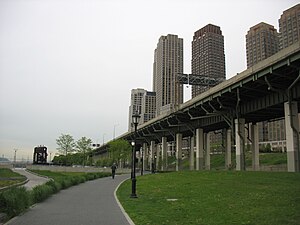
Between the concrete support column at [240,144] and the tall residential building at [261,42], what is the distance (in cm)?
1527

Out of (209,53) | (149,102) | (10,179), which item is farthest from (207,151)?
(149,102)

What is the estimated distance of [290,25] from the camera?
35.6 meters

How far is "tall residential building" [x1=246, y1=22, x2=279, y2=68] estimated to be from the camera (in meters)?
50.7

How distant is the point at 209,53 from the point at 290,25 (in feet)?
218

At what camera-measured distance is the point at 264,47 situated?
5309cm

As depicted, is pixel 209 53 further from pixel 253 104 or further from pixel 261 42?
pixel 253 104

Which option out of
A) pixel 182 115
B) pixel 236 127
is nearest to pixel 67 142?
pixel 182 115

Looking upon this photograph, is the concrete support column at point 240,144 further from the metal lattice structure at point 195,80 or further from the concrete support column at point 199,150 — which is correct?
the metal lattice structure at point 195,80

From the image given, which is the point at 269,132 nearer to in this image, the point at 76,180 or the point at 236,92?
the point at 236,92

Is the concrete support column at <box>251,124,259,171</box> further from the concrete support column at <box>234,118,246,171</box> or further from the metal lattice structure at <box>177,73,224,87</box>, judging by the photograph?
the metal lattice structure at <box>177,73,224,87</box>

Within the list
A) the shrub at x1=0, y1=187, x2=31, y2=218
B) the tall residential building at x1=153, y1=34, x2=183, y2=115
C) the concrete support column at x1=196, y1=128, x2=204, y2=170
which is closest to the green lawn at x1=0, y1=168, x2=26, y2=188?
the shrub at x1=0, y1=187, x2=31, y2=218

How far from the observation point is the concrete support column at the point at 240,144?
1673 inches

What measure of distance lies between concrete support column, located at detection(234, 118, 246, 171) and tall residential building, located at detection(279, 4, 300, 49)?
40.4ft

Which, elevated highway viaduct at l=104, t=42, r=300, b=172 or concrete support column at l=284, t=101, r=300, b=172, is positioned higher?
elevated highway viaduct at l=104, t=42, r=300, b=172
